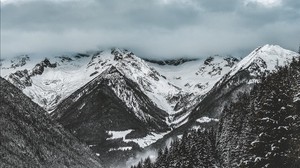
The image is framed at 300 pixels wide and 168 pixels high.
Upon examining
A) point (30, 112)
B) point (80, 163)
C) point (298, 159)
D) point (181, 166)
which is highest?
point (298, 159)

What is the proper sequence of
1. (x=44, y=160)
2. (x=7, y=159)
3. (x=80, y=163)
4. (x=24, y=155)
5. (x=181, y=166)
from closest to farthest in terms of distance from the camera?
(x=181, y=166) → (x=7, y=159) → (x=24, y=155) → (x=44, y=160) → (x=80, y=163)

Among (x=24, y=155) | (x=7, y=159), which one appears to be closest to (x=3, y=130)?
(x=24, y=155)

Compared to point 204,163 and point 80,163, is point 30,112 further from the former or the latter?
point 204,163

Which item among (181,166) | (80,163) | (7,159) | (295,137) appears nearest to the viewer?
(295,137)

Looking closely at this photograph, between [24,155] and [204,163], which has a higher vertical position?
[204,163]

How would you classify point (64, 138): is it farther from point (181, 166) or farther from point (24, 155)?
point (181, 166)

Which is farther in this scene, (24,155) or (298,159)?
(24,155)
